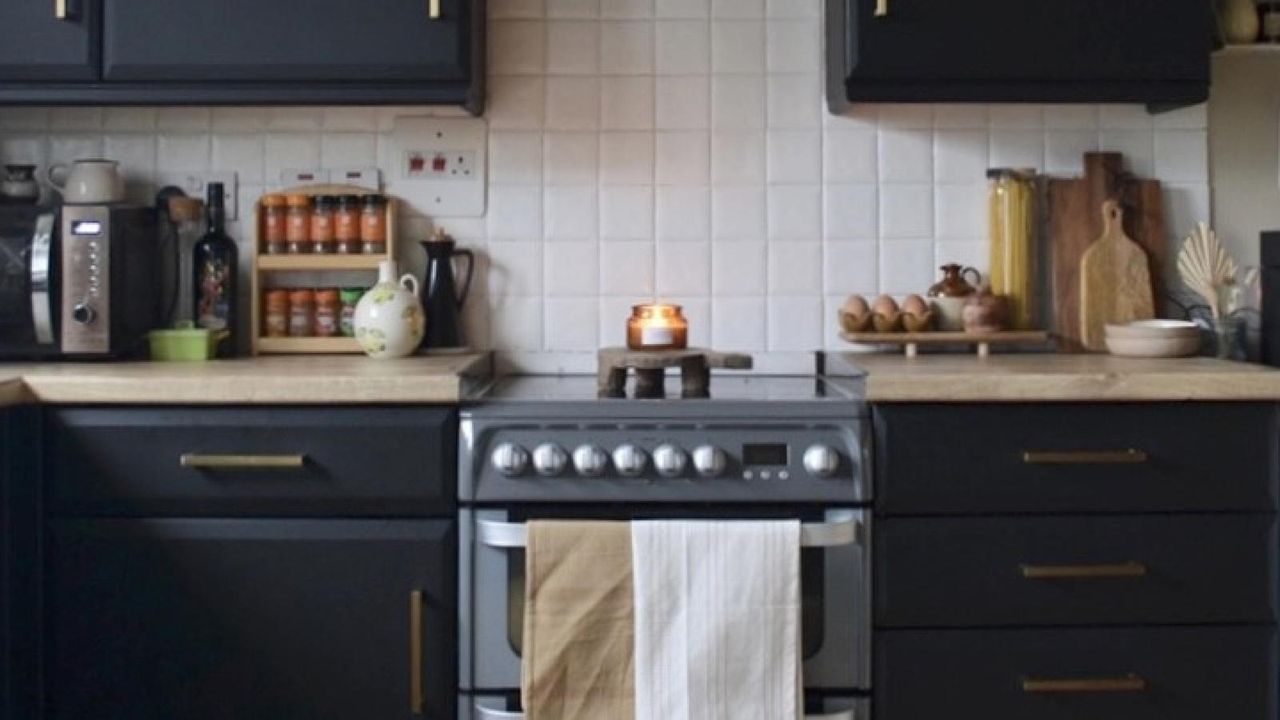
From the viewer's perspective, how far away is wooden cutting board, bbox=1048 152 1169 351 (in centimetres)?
288

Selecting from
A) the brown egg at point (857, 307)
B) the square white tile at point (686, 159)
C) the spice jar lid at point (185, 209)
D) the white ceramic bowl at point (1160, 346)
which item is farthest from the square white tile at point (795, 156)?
the spice jar lid at point (185, 209)

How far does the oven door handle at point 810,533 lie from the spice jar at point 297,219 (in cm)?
86

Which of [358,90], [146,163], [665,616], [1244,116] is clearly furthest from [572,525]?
[1244,116]

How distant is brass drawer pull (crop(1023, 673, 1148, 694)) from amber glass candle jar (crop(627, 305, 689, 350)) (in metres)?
0.81

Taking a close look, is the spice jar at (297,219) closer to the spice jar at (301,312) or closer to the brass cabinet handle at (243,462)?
the spice jar at (301,312)

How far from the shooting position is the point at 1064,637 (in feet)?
7.47

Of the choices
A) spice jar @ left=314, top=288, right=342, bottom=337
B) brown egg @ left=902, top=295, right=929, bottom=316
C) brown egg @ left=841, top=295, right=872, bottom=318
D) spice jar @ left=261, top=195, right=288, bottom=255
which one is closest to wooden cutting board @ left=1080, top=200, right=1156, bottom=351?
brown egg @ left=902, top=295, right=929, bottom=316

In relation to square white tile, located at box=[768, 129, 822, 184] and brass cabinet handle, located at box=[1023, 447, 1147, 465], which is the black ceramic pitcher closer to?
square white tile, located at box=[768, 129, 822, 184]

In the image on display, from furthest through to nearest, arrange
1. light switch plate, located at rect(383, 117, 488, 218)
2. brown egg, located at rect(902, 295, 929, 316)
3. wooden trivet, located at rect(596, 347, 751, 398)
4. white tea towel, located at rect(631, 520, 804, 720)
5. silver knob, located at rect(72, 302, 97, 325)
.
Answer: light switch plate, located at rect(383, 117, 488, 218)
brown egg, located at rect(902, 295, 929, 316)
silver knob, located at rect(72, 302, 97, 325)
wooden trivet, located at rect(596, 347, 751, 398)
white tea towel, located at rect(631, 520, 804, 720)

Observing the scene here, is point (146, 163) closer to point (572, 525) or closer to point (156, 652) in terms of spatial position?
point (156, 652)

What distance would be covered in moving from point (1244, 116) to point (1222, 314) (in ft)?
1.45

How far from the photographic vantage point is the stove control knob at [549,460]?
225cm

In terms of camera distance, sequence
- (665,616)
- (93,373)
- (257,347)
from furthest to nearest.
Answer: (257,347) < (93,373) < (665,616)

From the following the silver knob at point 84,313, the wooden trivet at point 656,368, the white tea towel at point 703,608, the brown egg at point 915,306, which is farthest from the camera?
the brown egg at point 915,306
